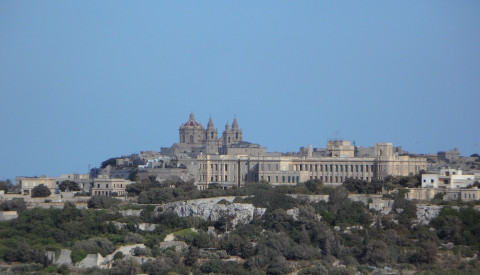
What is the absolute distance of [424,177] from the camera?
75.6m

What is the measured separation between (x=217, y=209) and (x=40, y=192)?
16147mm

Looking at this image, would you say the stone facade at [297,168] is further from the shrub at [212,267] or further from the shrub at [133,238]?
the shrub at [212,267]

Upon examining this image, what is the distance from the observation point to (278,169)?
290 feet

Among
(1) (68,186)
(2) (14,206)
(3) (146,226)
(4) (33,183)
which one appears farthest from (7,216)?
→ (1) (68,186)

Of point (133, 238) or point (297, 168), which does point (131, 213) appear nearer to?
point (133, 238)

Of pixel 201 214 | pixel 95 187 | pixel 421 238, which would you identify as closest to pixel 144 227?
pixel 201 214

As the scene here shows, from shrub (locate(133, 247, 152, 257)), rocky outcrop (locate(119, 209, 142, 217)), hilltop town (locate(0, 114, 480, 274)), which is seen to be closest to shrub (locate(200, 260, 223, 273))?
hilltop town (locate(0, 114, 480, 274))

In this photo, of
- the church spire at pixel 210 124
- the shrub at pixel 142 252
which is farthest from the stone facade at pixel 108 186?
the church spire at pixel 210 124

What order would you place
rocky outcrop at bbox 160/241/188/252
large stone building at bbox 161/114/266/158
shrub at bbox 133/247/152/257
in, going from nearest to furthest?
1. shrub at bbox 133/247/152/257
2. rocky outcrop at bbox 160/241/188/252
3. large stone building at bbox 161/114/266/158

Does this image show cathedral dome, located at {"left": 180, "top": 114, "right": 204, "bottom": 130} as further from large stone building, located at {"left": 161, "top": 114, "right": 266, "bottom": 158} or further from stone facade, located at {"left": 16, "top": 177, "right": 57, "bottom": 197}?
stone facade, located at {"left": 16, "top": 177, "right": 57, "bottom": 197}

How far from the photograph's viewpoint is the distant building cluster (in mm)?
85688

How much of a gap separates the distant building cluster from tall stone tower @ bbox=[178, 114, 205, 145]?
1591cm

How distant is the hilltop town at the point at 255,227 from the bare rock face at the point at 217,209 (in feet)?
0.16

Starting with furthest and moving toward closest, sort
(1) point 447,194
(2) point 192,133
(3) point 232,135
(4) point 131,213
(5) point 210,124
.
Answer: (2) point 192,133
(5) point 210,124
(3) point 232,135
(1) point 447,194
(4) point 131,213
